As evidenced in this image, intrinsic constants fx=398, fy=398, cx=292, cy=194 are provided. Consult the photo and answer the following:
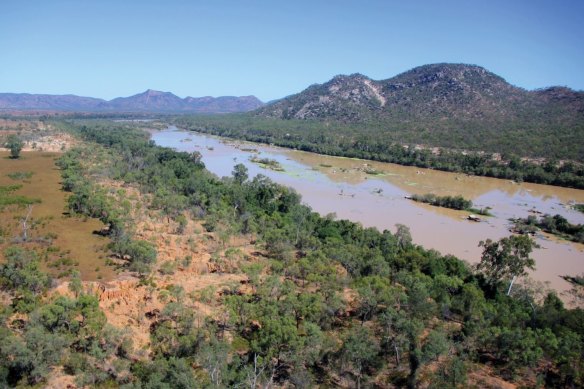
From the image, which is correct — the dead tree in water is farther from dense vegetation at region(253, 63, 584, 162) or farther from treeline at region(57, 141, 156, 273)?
dense vegetation at region(253, 63, 584, 162)

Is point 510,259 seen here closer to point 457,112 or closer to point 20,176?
point 20,176

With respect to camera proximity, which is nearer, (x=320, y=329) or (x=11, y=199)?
(x=320, y=329)

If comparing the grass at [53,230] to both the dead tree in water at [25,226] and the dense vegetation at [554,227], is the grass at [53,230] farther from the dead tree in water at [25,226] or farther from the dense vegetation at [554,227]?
the dense vegetation at [554,227]

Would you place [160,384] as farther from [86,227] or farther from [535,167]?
[535,167]

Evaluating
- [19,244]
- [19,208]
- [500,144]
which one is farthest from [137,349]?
[500,144]

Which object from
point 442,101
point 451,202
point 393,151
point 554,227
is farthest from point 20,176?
point 442,101

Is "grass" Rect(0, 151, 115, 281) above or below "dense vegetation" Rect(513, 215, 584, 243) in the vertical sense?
below

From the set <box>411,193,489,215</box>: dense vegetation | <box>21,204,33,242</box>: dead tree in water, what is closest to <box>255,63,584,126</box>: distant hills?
<box>411,193,489,215</box>: dense vegetation
